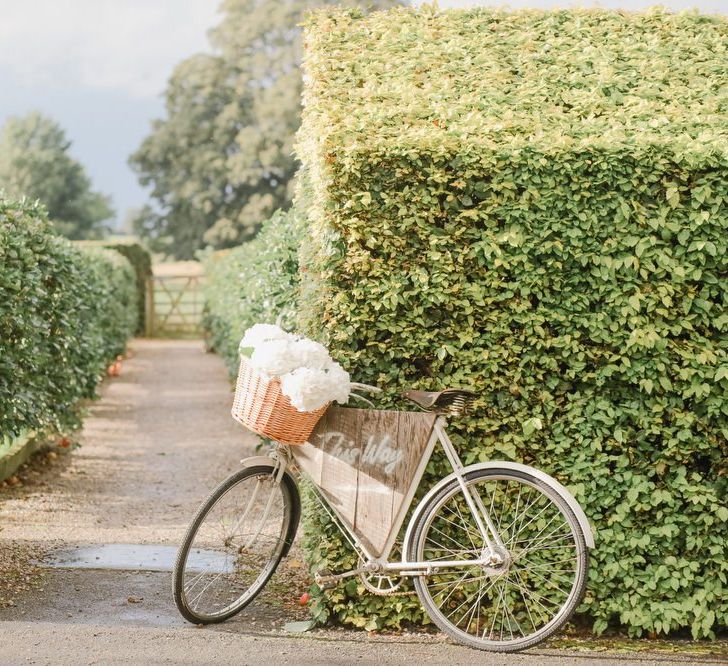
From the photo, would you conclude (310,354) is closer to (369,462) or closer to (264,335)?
(264,335)

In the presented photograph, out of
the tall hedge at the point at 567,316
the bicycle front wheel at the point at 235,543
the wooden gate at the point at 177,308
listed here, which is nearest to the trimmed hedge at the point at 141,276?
the wooden gate at the point at 177,308

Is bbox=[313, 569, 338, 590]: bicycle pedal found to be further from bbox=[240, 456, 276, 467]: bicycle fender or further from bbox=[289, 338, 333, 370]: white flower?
bbox=[289, 338, 333, 370]: white flower

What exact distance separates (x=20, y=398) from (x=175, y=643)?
117 inches

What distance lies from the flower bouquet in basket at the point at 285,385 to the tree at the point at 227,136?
107 feet

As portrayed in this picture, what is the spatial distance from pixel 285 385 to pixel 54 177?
5280cm

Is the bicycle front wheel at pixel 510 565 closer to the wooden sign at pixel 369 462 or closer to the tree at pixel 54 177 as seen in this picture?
the wooden sign at pixel 369 462

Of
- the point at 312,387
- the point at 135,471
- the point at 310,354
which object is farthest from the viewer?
the point at 135,471

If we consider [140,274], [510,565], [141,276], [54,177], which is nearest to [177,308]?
[141,276]

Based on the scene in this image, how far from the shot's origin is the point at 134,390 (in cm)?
1569

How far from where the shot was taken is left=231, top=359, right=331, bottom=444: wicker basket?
427 centimetres

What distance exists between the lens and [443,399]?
4367 millimetres

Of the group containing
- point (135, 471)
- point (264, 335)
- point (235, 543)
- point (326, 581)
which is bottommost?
point (135, 471)

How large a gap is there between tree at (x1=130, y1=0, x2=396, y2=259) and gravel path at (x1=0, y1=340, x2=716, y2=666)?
85.1 feet

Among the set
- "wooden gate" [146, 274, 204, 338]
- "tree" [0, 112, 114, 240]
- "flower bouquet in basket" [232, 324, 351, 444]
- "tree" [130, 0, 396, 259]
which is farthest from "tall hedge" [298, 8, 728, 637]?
"tree" [0, 112, 114, 240]
